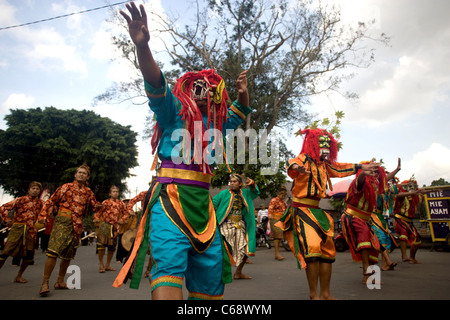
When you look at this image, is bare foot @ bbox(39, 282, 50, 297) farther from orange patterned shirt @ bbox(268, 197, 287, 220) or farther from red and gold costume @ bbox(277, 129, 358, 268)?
orange patterned shirt @ bbox(268, 197, 287, 220)

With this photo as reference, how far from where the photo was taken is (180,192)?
A: 7.36ft

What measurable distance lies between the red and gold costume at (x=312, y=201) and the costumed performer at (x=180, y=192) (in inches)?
77.9

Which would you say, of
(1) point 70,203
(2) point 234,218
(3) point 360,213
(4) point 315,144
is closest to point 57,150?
(1) point 70,203

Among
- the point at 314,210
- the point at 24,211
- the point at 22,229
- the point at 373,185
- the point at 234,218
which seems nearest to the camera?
the point at 314,210

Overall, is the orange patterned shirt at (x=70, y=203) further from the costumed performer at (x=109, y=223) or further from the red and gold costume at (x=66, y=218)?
the costumed performer at (x=109, y=223)

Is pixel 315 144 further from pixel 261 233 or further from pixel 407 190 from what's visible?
pixel 261 233

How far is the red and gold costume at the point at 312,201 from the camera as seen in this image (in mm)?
4074

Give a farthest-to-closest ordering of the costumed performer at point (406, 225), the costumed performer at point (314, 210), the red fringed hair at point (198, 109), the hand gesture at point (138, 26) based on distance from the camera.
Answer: the costumed performer at point (406, 225) → the costumed performer at point (314, 210) → the red fringed hair at point (198, 109) → the hand gesture at point (138, 26)

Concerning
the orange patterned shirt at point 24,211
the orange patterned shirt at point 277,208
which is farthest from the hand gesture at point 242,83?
the orange patterned shirt at point 277,208

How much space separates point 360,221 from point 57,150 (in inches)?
1175

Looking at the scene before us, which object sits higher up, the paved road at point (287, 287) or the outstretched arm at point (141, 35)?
the outstretched arm at point (141, 35)

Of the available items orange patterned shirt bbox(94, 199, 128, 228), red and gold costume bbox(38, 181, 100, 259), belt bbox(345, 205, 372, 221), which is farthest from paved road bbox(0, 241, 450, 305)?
orange patterned shirt bbox(94, 199, 128, 228)

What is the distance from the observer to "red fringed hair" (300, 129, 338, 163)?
14.9ft

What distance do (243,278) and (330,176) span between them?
2.95 metres
